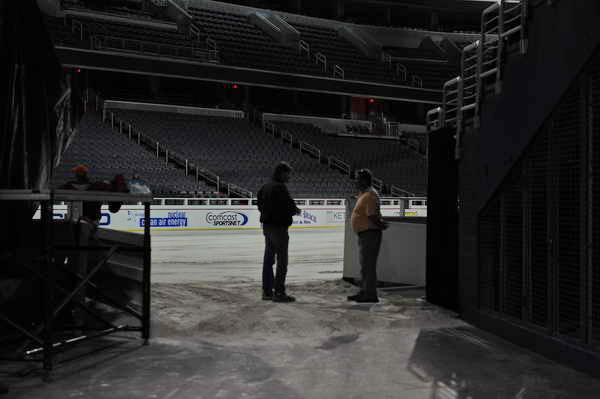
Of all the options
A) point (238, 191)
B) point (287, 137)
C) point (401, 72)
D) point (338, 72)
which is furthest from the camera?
point (401, 72)

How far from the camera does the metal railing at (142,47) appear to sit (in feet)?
98.3

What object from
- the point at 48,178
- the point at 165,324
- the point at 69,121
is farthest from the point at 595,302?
the point at 69,121

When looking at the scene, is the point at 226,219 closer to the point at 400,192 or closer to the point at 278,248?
the point at 400,192

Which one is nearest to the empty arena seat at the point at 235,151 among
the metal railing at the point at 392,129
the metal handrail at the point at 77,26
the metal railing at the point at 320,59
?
the metal handrail at the point at 77,26

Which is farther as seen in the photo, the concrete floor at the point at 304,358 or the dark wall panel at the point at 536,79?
the dark wall panel at the point at 536,79

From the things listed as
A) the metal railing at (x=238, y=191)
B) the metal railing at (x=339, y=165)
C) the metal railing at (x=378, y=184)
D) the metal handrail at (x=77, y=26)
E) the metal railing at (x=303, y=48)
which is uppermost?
the metal railing at (x=303, y=48)

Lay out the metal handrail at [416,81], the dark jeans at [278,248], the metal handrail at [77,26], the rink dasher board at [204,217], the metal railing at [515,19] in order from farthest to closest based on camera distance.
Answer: the metal handrail at [416,81] → the metal handrail at [77,26] → the rink dasher board at [204,217] → the dark jeans at [278,248] → the metal railing at [515,19]

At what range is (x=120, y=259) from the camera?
7.32m

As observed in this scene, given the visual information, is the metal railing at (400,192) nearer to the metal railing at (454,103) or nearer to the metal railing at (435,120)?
the metal railing at (435,120)

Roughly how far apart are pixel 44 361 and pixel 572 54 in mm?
4352

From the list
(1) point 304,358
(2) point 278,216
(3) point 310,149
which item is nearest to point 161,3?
(3) point 310,149

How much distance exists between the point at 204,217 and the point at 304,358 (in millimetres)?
16185

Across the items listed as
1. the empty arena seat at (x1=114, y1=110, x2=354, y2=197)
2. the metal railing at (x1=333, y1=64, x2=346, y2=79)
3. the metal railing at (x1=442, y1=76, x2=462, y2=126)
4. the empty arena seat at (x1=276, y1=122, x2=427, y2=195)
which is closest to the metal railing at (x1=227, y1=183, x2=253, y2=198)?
the empty arena seat at (x1=114, y1=110, x2=354, y2=197)

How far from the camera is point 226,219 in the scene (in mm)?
21359
